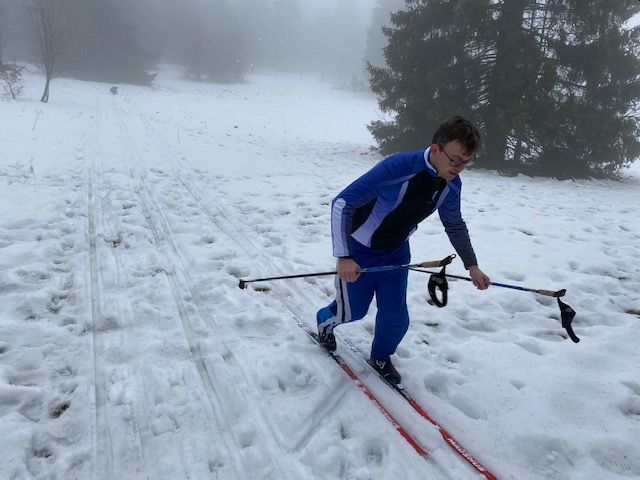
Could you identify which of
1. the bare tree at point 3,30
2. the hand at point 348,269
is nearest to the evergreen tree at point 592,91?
the hand at point 348,269

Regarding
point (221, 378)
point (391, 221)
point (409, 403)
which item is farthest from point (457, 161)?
point (221, 378)

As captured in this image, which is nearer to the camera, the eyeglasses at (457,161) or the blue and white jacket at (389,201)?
the eyeglasses at (457,161)

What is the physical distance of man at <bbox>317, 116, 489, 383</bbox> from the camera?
2883mm

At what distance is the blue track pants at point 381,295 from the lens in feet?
11.4

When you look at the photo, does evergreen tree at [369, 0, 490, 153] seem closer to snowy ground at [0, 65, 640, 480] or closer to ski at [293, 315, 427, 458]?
snowy ground at [0, 65, 640, 480]

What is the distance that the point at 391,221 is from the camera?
325 cm

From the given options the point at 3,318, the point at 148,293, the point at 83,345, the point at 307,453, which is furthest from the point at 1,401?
the point at 307,453

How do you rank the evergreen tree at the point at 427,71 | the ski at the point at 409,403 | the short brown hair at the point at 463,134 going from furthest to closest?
the evergreen tree at the point at 427,71
the ski at the point at 409,403
the short brown hair at the point at 463,134

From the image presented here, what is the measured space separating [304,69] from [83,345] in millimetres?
89458

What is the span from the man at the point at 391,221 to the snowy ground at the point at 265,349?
2.05ft

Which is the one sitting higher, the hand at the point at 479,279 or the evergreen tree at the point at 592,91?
the evergreen tree at the point at 592,91

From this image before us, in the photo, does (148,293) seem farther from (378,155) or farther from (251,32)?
(251,32)

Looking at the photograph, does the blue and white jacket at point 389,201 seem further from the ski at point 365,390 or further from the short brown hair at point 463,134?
the ski at point 365,390

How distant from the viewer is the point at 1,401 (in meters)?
3.14
